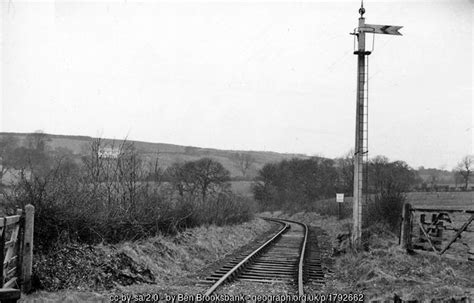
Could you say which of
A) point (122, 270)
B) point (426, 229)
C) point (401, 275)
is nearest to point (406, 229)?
point (426, 229)

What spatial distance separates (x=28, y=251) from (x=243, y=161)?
9221 centimetres

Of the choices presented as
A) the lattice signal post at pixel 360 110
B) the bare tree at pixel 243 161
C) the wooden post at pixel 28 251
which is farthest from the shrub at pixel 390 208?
the bare tree at pixel 243 161

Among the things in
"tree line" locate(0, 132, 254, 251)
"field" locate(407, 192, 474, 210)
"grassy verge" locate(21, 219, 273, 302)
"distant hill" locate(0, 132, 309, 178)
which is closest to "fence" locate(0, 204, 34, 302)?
"grassy verge" locate(21, 219, 273, 302)

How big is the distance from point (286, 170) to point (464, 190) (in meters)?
25.8

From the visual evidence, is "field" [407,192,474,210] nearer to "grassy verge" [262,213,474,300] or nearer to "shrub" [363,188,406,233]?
"shrub" [363,188,406,233]

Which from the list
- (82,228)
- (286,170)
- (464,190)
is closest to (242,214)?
(82,228)

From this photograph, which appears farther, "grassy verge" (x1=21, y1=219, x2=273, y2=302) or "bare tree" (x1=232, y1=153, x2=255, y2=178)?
"bare tree" (x1=232, y1=153, x2=255, y2=178)

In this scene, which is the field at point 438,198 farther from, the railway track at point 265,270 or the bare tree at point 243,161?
the bare tree at point 243,161

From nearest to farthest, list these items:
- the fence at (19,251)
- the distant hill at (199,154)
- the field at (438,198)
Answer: the fence at (19,251), the field at (438,198), the distant hill at (199,154)

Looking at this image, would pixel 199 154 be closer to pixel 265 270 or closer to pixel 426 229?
pixel 426 229

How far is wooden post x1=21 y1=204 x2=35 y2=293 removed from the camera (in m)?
8.34

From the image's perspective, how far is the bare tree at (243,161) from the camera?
319ft

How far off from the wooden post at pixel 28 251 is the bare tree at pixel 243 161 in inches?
3380

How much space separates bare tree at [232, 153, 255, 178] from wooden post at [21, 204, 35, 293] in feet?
282
